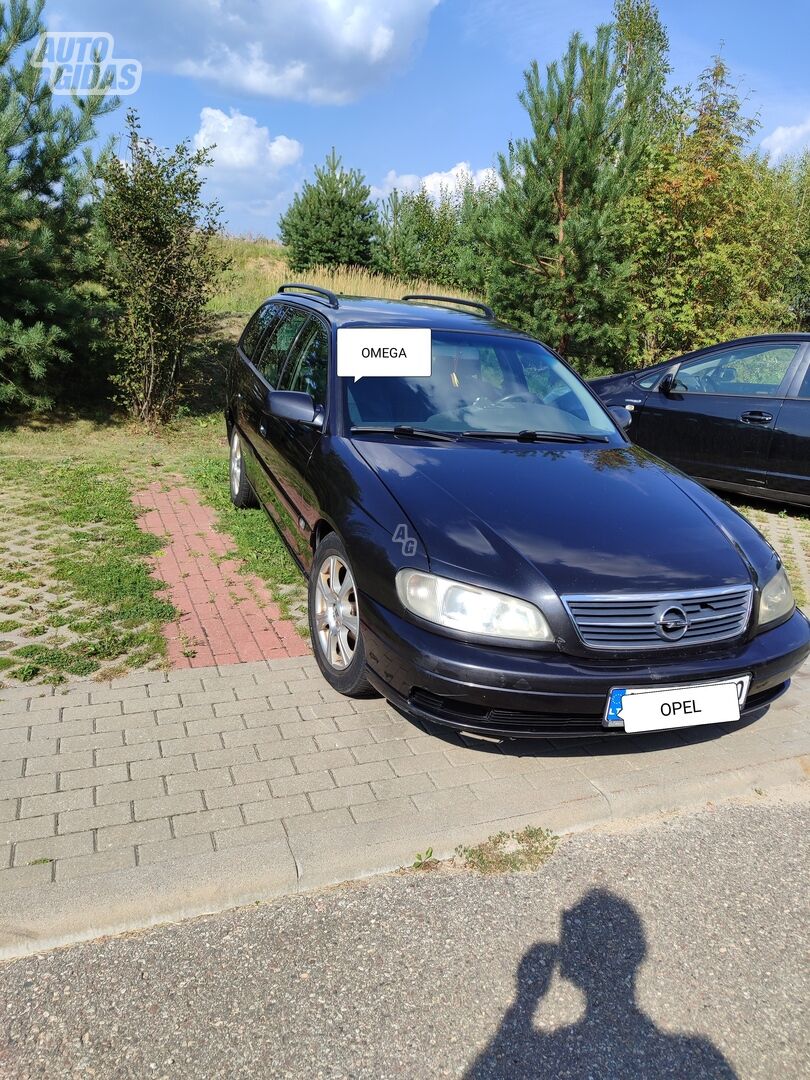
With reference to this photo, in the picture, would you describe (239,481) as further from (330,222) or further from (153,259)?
(330,222)

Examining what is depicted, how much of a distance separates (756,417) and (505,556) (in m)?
5.22

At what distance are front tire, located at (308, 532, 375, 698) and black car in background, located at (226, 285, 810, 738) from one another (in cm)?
1

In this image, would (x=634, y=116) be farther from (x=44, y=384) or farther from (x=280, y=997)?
(x=280, y=997)

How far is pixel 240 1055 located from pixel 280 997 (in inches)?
7.7

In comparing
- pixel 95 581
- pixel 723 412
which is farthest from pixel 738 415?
pixel 95 581

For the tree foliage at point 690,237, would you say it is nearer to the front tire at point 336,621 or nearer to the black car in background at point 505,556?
the black car in background at point 505,556

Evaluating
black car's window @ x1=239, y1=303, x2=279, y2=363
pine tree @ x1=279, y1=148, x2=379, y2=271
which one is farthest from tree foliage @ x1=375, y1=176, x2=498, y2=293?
black car's window @ x1=239, y1=303, x2=279, y2=363

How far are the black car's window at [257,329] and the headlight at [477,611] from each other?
3585 mm

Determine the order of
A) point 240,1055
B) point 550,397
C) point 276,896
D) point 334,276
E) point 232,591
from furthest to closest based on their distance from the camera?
point 334,276, point 232,591, point 550,397, point 276,896, point 240,1055

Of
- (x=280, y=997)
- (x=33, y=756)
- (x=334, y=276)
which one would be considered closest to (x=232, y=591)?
(x=33, y=756)

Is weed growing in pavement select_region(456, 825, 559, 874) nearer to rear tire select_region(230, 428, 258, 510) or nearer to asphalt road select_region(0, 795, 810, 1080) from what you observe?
asphalt road select_region(0, 795, 810, 1080)

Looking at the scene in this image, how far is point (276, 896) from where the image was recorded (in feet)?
8.54

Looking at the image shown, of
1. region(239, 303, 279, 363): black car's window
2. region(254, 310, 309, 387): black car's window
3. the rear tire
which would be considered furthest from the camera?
the rear tire

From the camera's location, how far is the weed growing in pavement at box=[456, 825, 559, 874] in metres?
2.79
